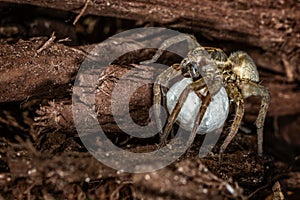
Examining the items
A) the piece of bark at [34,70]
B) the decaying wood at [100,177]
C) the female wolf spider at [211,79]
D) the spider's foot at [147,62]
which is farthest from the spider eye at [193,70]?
the piece of bark at [34,70]

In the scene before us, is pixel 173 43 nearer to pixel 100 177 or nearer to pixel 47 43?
pixel 47 43

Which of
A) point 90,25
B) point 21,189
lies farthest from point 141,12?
point 21,189

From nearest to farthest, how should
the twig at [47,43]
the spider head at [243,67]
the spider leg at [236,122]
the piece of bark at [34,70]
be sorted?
the piece of bark at [34,70] → the twig at [47,43] → the spider leg at [236,122] → the spider head at [243,67]

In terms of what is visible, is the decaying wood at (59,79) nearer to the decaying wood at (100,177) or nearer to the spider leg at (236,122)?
the decaying wood at (100,177)

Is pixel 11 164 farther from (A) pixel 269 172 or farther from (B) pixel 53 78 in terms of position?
(A) pixel 269 172

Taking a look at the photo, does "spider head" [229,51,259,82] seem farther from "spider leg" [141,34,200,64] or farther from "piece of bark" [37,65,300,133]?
"piece of bark" [37,65,300,133]

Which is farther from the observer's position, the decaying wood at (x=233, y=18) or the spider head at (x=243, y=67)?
the decaying wood at (x=233, y=18)

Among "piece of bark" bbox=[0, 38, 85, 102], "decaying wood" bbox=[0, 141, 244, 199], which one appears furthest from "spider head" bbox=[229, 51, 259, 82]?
"piece of bark" bbox=[0, 38, 85, 102]
